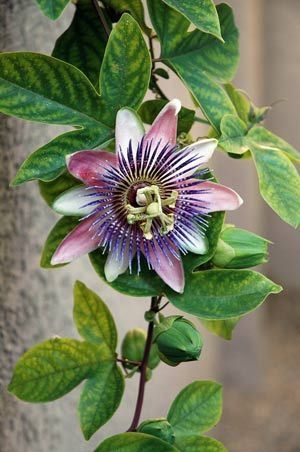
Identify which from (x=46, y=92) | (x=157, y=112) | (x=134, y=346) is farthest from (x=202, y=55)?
(x=134, y=346)

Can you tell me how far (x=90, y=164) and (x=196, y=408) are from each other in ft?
0.88

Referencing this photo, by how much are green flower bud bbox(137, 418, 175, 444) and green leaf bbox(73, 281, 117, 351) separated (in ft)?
0.27

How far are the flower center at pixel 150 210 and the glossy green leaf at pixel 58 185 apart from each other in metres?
0.06

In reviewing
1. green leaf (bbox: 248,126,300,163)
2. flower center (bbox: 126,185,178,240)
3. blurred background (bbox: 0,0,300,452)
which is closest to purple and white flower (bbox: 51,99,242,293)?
flower center (bbox: 126,185,178,240)

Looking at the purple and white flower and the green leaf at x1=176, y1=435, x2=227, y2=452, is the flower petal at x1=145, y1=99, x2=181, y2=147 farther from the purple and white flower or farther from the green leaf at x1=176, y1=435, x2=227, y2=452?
the green leaf at x1=176, y1=435, x2=227, y2=452

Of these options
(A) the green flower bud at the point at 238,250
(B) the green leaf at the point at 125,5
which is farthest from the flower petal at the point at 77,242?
(B) the green leaf at the point at 125,5

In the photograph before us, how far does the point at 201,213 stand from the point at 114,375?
0.58ft

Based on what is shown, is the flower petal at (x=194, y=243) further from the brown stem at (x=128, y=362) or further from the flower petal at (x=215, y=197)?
the brown stem at (x=128, y=362)

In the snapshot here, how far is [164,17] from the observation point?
630 mm

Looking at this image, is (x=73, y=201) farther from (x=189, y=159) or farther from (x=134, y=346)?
(x=134, y=346)

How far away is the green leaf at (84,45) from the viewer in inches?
25.2

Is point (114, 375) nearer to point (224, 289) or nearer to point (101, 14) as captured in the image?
point (224, 289)

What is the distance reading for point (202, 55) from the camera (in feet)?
2.15

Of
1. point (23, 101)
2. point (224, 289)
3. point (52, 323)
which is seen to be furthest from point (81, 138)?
point (52, 323)
